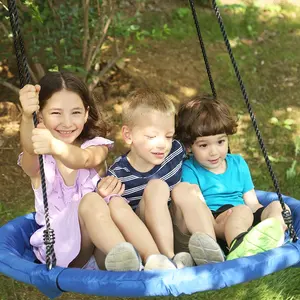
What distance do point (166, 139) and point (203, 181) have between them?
367 millimetres

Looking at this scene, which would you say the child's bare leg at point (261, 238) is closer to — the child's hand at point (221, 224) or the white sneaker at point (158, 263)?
the white sneaker at point (158, 263)

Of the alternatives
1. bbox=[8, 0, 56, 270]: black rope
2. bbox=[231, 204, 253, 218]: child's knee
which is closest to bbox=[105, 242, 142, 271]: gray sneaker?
bbox=[8, 0, 56, 270]: black rope

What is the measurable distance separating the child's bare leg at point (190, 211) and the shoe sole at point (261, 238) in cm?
24

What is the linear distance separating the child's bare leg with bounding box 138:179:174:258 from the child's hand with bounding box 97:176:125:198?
0.39 feet

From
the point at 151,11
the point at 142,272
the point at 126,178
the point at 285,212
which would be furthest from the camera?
the point at 151,11

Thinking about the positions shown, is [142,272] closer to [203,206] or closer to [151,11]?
[203,206]

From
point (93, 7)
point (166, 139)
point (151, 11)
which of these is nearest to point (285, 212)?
point (166, 139)

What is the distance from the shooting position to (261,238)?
8.08ft

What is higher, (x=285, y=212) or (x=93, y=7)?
(x=93, y=7)

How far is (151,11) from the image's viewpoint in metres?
6.43

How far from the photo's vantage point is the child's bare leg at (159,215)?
2660mm

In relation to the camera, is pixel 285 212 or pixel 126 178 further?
pixel 126 178

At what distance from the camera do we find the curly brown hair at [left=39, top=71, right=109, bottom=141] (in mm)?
2887

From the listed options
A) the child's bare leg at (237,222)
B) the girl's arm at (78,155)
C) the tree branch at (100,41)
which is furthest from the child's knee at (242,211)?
the tree branch at (100,41)
